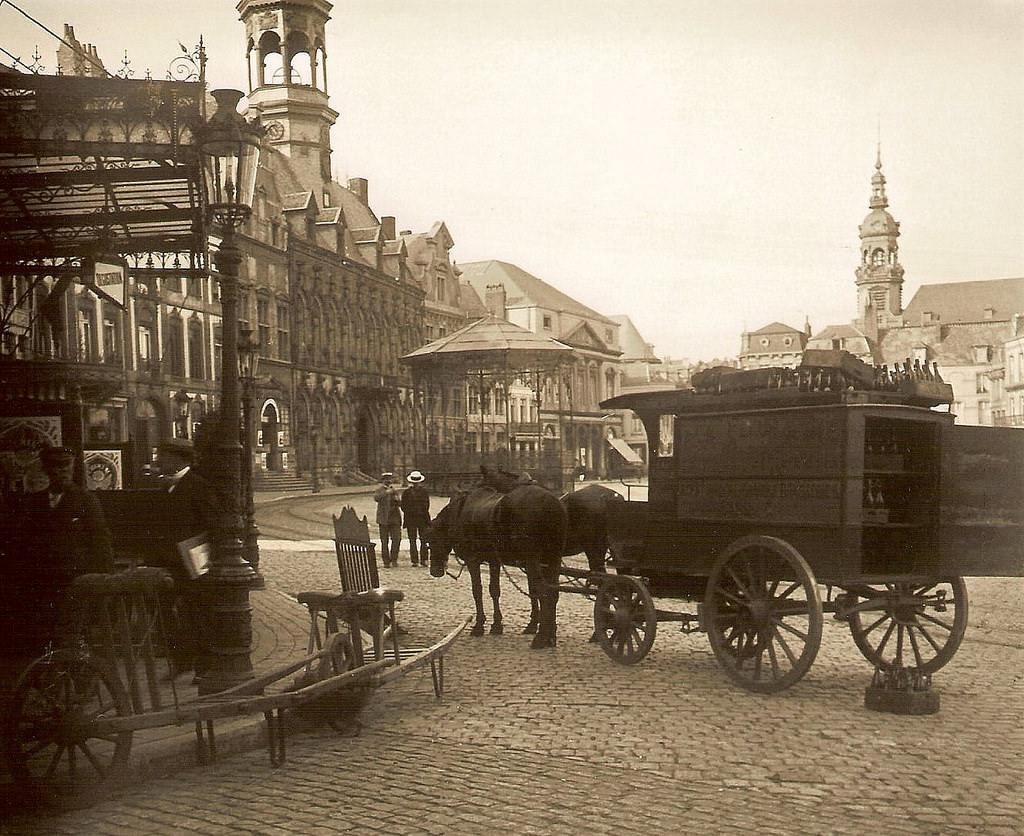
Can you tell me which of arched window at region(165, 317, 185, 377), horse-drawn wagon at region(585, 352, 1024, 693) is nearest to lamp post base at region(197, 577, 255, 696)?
horse-drawn wagon at region(585, 352, 1024, 693)

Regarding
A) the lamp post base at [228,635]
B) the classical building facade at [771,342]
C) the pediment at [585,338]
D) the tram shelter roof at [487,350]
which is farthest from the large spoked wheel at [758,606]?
the pediment at [585,338]

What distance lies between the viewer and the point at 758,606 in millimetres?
7535

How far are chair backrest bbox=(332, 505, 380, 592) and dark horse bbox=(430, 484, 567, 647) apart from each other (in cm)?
216

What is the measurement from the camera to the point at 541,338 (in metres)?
20.4

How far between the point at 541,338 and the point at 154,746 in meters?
15.3

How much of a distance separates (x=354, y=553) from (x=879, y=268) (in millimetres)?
7049

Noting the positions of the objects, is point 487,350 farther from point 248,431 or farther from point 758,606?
point 758,606

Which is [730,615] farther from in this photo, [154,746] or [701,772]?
[154,746]

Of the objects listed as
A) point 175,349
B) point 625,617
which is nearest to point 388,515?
→ point 175,349

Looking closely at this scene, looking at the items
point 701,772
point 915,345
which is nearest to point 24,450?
point 701,772

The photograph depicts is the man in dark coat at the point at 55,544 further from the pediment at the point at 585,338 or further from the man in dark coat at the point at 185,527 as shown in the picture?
the pediment at the point at 585,338

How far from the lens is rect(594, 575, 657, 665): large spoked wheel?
8.55 m

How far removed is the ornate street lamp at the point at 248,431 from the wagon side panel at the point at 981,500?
7.40 metres

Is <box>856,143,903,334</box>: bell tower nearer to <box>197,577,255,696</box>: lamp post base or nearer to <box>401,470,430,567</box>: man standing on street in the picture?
<box>197,577,255,696</box>: lamp post base
